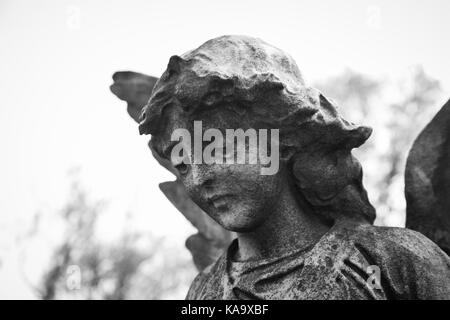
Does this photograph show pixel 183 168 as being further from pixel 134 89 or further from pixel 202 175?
pixel 134 89

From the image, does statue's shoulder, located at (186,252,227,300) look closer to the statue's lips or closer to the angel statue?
the angel statue

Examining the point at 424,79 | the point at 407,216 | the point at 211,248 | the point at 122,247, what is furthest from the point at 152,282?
the point at 407,216

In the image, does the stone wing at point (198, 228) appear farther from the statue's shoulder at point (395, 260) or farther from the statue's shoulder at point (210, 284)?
the statue's shoulder at point (395, 260)

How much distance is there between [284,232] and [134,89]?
5.32 ft

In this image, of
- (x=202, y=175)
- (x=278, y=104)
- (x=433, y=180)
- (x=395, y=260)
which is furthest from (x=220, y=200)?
(x=433, y=180)

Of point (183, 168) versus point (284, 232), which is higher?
point (183, 168)

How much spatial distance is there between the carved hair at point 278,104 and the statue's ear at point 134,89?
1.06 metres

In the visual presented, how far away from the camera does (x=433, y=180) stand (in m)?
2.94

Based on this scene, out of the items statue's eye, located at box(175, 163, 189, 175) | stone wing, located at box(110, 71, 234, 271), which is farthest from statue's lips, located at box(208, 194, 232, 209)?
stone wing, located at box(110, 71, 234, 271)

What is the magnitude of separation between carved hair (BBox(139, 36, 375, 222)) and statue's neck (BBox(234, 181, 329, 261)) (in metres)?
0.09

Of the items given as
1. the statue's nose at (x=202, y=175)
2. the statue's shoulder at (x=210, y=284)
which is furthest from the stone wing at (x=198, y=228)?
the statue's nose at (x=202, y=175)

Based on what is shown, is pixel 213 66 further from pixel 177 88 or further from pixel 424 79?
pixel 424 79

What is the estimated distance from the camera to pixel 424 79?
384 inches

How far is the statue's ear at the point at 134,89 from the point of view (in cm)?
373
